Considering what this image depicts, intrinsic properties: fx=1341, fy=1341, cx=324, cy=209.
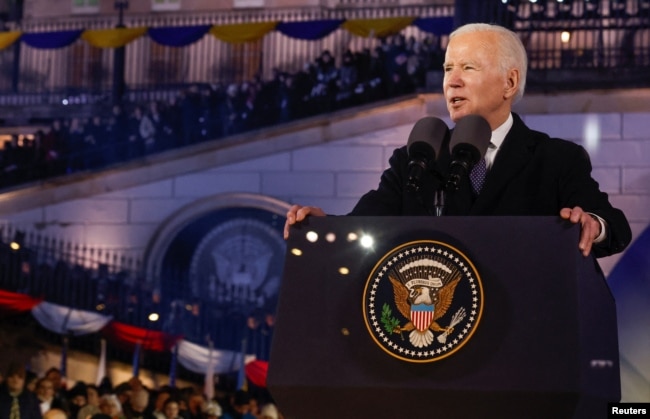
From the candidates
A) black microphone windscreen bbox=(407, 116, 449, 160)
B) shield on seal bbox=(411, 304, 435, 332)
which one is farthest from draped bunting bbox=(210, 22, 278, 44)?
shield on seal bbox=(411, 304, 435, 332)

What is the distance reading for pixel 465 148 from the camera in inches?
143

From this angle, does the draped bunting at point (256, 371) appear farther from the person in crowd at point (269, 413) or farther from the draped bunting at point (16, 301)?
the draped bunting at point (16, 301)

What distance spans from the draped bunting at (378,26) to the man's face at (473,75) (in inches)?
704

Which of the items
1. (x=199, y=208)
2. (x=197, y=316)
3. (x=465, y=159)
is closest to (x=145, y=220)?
(x=199, y=208)

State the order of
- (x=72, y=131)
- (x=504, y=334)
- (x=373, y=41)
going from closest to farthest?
1. (x=504, y=334)
2. (x=72, y=131)
3. (x=373, y=41)

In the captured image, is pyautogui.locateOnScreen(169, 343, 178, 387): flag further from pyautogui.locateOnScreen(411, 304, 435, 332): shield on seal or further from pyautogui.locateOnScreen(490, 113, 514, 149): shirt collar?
pyautogui.locateOnScreen(411, 304, 435, 332): shield on seal

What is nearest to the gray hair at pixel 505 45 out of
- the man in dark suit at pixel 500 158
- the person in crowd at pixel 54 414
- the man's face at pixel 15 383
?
the man in dark suit at pixel 500 158

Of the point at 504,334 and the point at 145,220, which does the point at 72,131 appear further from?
the point at 504,334

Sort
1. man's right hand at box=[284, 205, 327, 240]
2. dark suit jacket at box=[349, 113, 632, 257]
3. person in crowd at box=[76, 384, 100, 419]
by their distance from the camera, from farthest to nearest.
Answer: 1. person in crowd at box=[76, 384, 100, 419]
2. dark suit jacket at box=[349, 113, 632, 257]
3. man's right hand at box=[284, 205, 327, 240]

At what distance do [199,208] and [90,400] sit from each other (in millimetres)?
6983

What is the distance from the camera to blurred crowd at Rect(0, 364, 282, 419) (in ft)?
39.2

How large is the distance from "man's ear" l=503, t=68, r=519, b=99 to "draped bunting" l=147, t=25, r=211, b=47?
19.8 metres

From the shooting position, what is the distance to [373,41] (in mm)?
26016

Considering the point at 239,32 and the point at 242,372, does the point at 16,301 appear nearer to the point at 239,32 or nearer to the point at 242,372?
the point at 242,372
